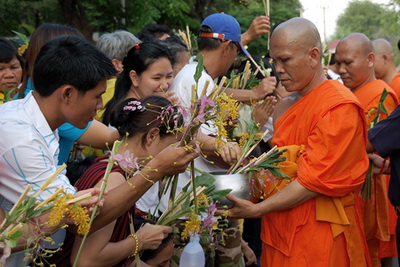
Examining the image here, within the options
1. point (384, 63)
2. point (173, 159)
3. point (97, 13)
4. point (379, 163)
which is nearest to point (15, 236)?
point (173, 159)

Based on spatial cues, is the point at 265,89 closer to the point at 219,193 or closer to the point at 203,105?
the point at 219,193

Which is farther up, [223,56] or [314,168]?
[223,56]

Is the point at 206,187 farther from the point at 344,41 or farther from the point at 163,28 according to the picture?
the point at 163,28

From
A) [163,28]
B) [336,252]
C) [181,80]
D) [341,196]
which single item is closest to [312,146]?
[341,196]

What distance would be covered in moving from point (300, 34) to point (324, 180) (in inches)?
37.6

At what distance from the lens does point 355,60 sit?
215 inches

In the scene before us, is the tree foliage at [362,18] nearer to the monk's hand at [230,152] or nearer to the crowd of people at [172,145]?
the crowd of people at [172,145]

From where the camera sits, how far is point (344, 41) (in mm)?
5559

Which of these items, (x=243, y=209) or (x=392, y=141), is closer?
(x=243, y=209)

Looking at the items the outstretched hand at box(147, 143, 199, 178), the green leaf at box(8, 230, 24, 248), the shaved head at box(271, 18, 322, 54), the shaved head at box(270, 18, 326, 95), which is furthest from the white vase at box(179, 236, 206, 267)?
the green leaf at box(8, 230, 24, 248)

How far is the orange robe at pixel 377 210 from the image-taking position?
204 inches

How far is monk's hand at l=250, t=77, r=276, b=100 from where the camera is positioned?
4.66m

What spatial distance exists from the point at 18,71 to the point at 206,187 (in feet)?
8.18

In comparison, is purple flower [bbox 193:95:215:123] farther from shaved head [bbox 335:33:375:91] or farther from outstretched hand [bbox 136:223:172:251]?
shaved head [bbox 335:33:375:91]
